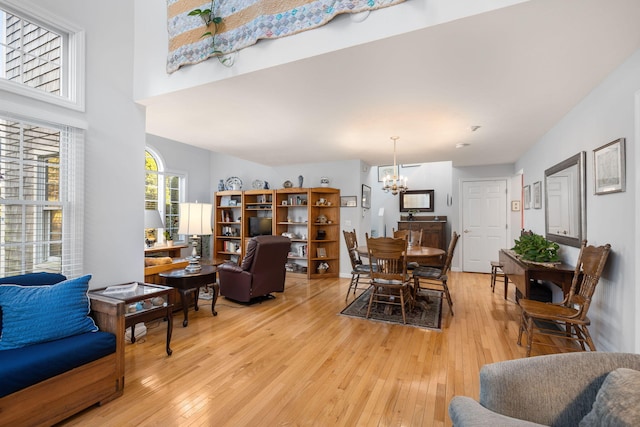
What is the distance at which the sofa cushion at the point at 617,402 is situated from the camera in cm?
83

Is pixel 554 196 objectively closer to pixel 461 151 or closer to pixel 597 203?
pixel 597 203

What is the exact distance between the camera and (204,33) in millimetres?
2545

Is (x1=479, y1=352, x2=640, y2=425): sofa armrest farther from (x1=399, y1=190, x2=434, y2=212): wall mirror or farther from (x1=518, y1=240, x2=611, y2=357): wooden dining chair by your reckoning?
(x1=399, y1=190, x2=434, y2=212): wall mirror

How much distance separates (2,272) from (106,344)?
3.46 feet

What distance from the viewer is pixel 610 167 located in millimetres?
2301

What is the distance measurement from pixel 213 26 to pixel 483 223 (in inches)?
242

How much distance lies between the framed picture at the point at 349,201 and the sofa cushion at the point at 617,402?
4985 millimetres

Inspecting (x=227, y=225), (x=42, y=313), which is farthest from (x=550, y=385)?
(x=227, y=225)

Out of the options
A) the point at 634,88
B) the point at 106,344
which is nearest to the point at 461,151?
the point at 634,88

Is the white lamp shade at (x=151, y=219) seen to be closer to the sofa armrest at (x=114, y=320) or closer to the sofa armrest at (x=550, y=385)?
the sofa armrest at (x=114, y=320)

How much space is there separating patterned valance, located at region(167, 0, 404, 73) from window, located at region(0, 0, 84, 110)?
754 mm

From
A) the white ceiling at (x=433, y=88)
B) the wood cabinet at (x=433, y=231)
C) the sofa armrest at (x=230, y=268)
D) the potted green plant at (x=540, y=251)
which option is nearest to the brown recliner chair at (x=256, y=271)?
the sofa armrest at (x=230, y=268)

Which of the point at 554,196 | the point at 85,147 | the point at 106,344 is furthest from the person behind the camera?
the point at 554,196

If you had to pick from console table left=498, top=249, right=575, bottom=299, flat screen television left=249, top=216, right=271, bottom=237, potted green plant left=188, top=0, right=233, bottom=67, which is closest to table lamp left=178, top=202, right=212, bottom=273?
potted green plant left=188, top=0, right=233, bottom=67
